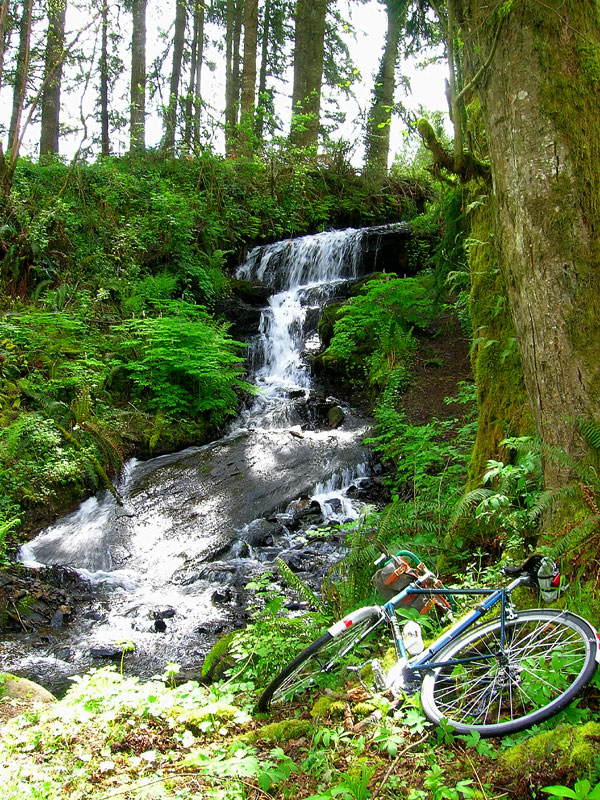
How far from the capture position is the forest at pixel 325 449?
2582 mm

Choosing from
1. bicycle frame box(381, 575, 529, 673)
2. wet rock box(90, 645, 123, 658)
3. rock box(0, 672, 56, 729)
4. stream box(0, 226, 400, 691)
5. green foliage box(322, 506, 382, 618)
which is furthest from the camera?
stream box(0, 226, 400, 691)

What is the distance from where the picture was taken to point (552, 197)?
3.24 m

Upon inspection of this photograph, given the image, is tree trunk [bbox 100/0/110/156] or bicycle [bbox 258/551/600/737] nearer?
bicycle [bbox 258/551/600/737]

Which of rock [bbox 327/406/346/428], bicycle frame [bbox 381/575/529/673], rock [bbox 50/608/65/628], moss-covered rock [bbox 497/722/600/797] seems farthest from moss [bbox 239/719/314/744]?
rock [bbox 327/406/346/428]

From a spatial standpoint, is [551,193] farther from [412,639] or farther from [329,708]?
[329,708]

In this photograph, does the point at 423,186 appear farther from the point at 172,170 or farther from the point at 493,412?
the point at 493,412

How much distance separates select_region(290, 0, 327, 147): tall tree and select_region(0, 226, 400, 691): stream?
1014 cm

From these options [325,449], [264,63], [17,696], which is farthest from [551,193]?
[264,63]

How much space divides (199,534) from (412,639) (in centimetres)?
484

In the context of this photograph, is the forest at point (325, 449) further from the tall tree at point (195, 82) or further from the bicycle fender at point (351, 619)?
the tall tree at point (195, 82)

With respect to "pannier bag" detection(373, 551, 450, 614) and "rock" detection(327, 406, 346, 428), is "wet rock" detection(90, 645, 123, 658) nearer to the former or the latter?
"pannier bag" detection(373, 551, 450, 614)

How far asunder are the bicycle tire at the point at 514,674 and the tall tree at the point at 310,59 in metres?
17.6

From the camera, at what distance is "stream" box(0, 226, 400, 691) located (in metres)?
5.17

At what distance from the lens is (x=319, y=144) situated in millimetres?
18219
